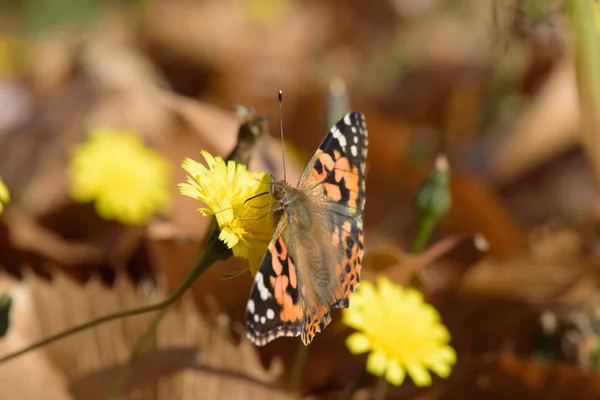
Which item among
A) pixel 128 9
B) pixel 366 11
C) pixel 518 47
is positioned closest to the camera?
pixel 518 47

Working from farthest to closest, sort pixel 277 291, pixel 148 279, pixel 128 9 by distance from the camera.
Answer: pixel 128 9 → pixel 148 279 → pixel 277 291

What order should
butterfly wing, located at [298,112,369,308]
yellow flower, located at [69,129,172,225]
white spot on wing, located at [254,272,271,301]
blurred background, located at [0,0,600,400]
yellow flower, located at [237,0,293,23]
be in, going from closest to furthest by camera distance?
1. white spot on wing, located at [254,272,271,301]
2. butterfly wing, located at [298,112,369,308]
3. blurred background, located at [0,0,600,400]
4. yellow flower, located at [69,129,172,225]
5. yellow flower, located at [237,0,293,23]

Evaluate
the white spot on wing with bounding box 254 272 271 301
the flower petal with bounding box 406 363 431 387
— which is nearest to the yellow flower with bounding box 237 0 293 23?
the flower petal with bounding box 406 363 431 387

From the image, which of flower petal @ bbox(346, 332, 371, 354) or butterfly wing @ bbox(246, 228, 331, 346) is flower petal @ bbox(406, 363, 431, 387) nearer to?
flower petal @ bbox(346, 332, 371, 354)

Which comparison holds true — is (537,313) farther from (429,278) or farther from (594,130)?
(594,130)

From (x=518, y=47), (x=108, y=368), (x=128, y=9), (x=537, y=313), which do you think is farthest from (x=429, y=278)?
(x=128, y=9)

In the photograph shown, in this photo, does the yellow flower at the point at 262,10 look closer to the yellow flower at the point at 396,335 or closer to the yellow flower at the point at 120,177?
the yellow flower at the point at 120,177

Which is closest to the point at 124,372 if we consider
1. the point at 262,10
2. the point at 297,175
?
the point at 297,175

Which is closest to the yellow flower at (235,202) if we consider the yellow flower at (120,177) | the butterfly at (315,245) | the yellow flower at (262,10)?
the butterfly at (315,245)
